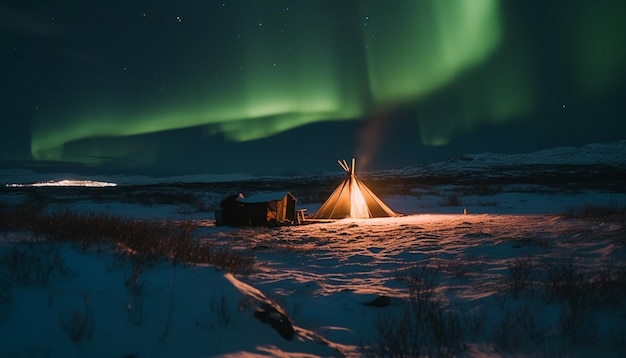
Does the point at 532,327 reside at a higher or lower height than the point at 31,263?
lower

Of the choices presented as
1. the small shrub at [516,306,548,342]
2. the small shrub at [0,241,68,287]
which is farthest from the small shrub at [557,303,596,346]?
the small shrub at [0,241,68,287]

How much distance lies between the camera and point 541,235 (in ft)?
32.0

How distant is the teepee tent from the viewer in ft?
56.4

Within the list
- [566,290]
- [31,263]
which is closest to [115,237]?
[31,263]

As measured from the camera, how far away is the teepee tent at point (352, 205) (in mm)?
17203

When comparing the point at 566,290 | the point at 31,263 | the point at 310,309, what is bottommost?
the point at 310,309

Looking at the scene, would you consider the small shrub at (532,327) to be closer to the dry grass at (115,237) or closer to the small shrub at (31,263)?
the dry grass at (115,237)

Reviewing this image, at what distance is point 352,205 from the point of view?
17344mm

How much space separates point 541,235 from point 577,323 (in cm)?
615

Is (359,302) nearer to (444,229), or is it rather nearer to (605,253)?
(605,253)

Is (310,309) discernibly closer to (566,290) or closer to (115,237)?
(115,237)

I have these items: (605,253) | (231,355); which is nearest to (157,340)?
(231,355)

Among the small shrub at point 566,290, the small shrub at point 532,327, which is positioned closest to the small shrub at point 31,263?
Result: the small shrub at point 532,327

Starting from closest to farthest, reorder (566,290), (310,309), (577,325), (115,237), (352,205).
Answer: (577,325) → (566,290) → (310,309) → (115,237) → (352,205)
